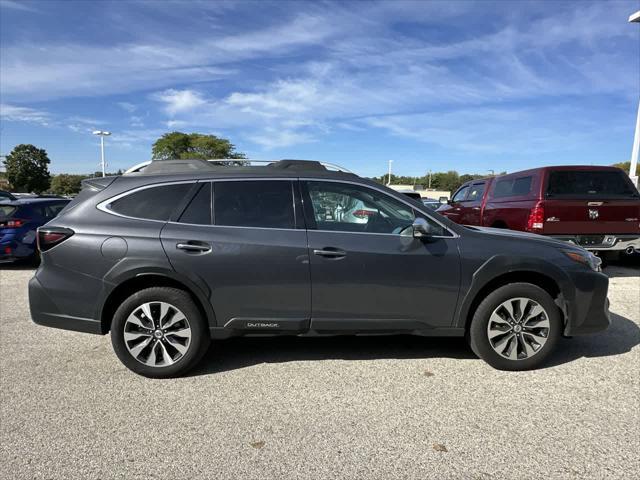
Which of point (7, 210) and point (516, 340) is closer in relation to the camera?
Result: point (516, 340)

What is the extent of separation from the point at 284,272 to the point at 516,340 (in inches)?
80.9

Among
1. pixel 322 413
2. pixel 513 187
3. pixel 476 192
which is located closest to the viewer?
pixel 322 413

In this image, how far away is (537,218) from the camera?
700cm

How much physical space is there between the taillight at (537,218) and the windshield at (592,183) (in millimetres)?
459

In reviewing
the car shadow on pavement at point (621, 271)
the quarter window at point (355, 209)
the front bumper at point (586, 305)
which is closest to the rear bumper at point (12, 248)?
the quarter window at point (355, 209)

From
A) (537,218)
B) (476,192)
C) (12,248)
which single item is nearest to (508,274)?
(537,218)

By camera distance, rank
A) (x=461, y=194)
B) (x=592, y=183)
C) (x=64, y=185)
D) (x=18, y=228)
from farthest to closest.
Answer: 1. (x=64, y=185)
2. (x=461, y=194)
3. (x=18, y=228)
4. (x=592, y=183)

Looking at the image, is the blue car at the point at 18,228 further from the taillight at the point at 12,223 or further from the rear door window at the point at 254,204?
the rear door window at the point at 254,204

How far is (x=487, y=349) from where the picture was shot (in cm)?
361

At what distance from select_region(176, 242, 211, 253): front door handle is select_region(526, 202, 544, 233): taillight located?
571 cm

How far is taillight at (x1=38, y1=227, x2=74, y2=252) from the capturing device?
3451 millimetres

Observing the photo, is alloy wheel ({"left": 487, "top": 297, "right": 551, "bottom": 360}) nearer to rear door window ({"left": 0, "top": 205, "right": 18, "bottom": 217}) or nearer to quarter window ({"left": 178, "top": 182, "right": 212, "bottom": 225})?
quarter window ({"left": 178, "top": 182, "right": 212, "bottom": 225})

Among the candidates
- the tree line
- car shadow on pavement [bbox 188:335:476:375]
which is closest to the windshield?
car shadow on pavement [bbox 188:335:476:375]

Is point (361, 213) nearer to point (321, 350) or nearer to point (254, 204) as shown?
point (254, 204)
